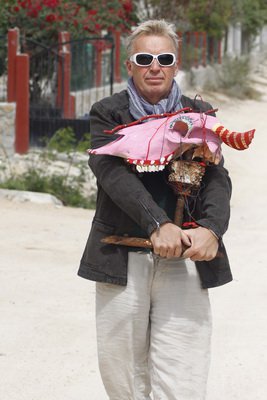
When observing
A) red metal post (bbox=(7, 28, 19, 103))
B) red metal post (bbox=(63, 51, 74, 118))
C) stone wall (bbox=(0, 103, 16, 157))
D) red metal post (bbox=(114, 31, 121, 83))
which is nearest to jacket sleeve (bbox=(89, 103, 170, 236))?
stone wall (bbox=(0, 103, 16, 157))

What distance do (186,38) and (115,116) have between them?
25.6 meters

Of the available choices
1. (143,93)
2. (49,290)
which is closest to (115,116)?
(143,93)

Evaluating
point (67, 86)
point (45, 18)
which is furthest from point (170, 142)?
point (45, 18)

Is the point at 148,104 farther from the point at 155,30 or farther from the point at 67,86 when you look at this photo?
the point at 67,86

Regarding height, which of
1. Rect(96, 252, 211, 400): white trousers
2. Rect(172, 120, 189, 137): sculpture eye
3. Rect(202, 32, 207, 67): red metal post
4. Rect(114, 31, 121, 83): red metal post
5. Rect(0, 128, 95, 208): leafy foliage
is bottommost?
Rect(202, 32, 207, 67): red metal post

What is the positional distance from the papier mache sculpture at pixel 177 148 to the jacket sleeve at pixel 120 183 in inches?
2.0

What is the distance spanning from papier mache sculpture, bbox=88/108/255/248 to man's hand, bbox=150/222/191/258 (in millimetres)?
109

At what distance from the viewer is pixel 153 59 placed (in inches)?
145

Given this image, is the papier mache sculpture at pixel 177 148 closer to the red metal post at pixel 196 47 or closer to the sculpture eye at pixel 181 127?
the sculpture eye at pixel 181 127

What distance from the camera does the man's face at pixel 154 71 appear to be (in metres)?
3.69

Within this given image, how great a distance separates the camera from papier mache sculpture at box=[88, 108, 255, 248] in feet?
11.8

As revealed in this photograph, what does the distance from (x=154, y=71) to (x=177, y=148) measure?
29 centimetres

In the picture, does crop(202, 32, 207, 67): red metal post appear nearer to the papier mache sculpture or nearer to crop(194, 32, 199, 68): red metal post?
crop(194, 32, 199, 68): red metal post

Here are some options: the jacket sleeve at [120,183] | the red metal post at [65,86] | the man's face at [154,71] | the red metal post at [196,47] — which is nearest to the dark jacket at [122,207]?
the jacket sleeve at [120,183]
